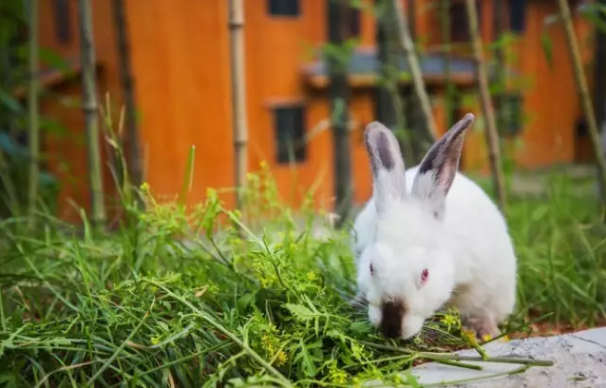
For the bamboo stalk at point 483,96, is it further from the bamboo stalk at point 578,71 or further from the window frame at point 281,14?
the window frame at point 281,14

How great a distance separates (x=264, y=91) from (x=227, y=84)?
786 millimetres

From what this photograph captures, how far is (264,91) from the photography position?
649 centimetres

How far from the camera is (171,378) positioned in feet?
5.14

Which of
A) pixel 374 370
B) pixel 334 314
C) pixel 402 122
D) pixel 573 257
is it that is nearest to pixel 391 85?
pixel 402 122

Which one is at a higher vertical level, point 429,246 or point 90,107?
point 90,107

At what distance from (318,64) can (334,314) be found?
17.2 ft

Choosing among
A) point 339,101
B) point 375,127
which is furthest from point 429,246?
point 339,101

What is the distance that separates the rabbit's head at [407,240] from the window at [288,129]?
4.73m

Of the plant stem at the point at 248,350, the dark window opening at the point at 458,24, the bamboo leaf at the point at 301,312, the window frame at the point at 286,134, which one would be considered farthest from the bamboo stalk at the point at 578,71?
the dark window opening at the point at 458,24

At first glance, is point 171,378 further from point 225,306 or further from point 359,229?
point 359,229

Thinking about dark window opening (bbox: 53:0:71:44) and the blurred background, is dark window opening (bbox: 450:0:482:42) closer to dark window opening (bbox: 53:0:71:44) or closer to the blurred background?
the blurred background

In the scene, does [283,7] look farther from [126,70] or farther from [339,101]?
[126,70]

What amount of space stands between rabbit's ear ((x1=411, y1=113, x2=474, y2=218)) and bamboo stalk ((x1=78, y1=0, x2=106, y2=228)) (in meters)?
1.31

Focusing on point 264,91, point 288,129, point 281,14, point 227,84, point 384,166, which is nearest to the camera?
point 384,166
